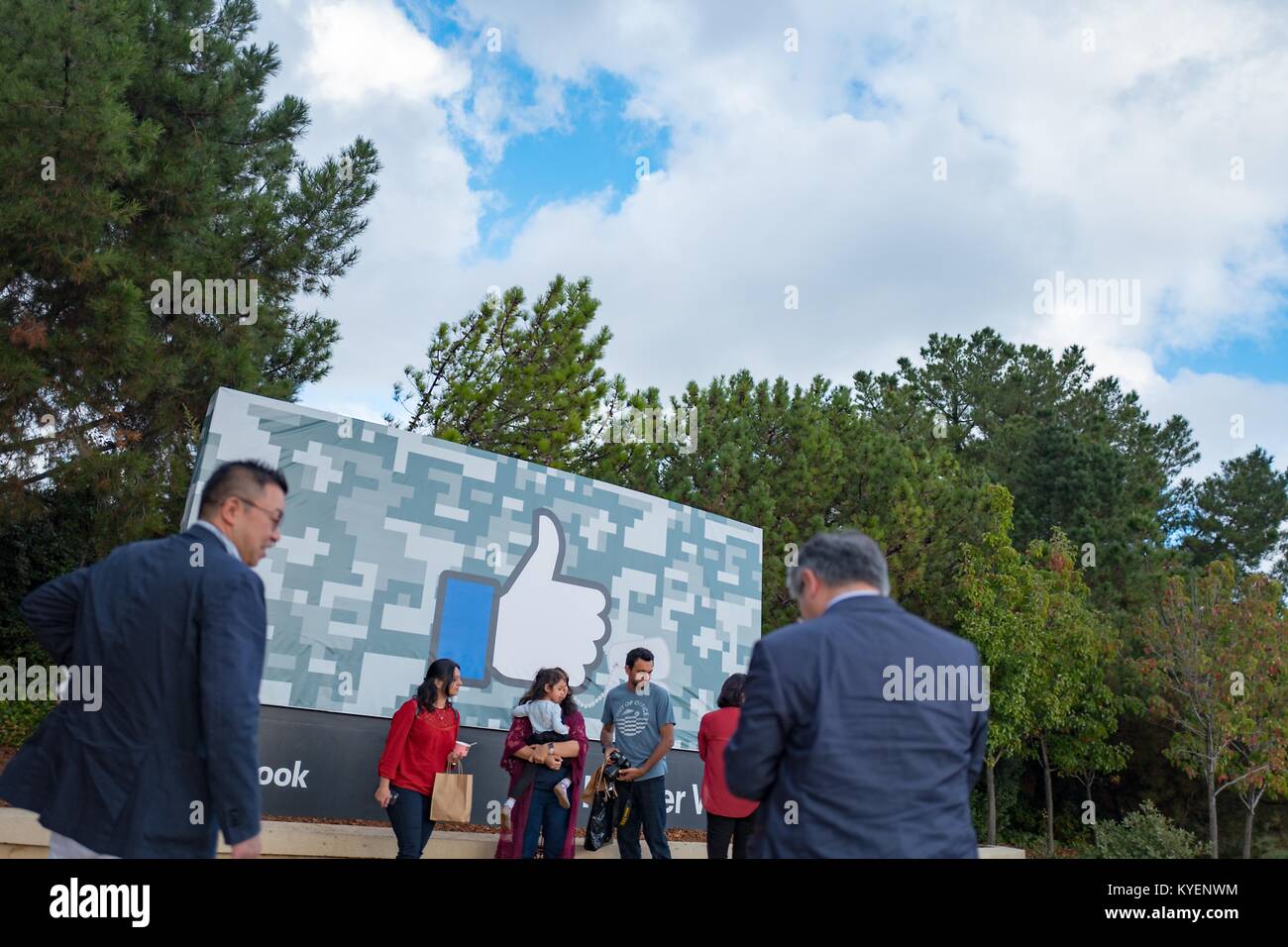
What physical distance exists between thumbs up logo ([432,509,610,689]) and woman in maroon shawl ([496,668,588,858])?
9.79 feet

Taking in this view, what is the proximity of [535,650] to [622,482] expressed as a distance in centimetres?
823

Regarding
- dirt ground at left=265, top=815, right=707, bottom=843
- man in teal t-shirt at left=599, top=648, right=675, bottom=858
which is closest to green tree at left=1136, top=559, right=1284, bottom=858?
dirt ground at left=265, top=815, right=707, bottom=843

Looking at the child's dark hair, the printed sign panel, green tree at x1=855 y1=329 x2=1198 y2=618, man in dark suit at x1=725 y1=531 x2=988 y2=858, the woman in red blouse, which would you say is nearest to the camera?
man in dark suit at x1=725 y1=531 x2=988 y2=858

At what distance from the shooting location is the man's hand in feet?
8.21

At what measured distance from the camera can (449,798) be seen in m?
6.36

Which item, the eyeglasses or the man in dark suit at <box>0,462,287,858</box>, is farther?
the eyeglasses

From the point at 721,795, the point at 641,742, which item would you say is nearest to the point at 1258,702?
the point at 641,742

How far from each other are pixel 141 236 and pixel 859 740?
9831mm

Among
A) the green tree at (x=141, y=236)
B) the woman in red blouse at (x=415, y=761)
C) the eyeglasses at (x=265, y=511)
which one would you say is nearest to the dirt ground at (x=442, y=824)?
the woman in red blouse at (x=415, y=761)

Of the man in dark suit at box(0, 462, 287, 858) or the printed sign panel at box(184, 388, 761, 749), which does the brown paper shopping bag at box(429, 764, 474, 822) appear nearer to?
the printed sign panel at box(184, 388, 761, 749)

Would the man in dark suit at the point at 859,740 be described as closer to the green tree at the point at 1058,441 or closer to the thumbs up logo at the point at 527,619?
the thumbs up logo at the point at 527,619
